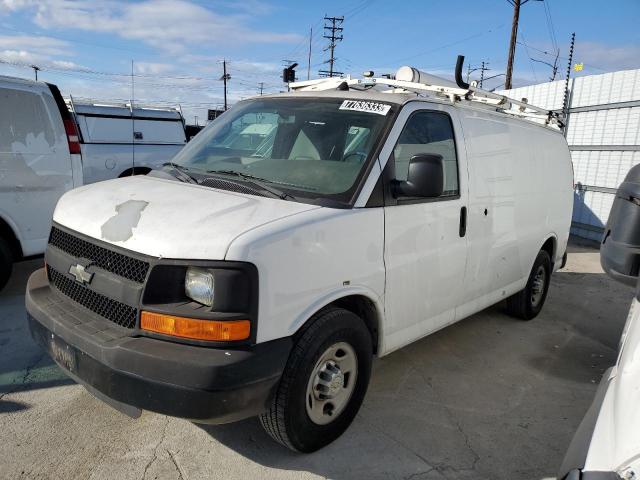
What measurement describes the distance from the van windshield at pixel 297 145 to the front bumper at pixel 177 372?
1.06 m

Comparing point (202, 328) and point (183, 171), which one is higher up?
point (183, 171)

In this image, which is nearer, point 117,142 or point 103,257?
point 103,257

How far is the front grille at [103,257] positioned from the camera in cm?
253

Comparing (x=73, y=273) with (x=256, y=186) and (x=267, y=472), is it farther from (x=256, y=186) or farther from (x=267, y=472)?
(x=267, y=472)

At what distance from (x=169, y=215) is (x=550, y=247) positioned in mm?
4757

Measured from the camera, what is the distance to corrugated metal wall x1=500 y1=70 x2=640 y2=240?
9.86m

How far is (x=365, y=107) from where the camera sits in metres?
3.44

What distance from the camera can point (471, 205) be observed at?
3.97m

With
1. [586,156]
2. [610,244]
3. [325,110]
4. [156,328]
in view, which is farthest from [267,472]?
[586,156]

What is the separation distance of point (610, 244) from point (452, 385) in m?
2.32

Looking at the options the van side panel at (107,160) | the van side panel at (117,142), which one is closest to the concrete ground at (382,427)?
the van side panel at (107,160)

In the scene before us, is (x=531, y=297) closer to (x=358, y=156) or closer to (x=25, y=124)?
(x=358, y=156)

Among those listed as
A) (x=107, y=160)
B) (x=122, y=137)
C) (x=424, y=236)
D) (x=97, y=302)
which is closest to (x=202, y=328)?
(x=97, y=302)

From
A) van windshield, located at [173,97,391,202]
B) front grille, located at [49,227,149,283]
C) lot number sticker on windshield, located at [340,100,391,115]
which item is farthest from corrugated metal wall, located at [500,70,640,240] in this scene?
front grille, located at [49,227,149,283]
